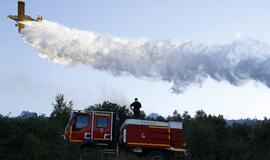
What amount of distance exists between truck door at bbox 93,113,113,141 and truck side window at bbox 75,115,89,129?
50 cm

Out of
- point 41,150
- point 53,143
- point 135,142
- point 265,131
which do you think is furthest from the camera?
point 265,131

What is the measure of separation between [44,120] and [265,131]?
18715 millimetres

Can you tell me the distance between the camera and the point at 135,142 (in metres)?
27.6

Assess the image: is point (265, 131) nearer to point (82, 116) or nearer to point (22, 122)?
point (82, 116)

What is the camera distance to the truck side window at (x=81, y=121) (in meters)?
28.0

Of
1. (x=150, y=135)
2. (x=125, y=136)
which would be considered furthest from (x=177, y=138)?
(x=125, y=136)

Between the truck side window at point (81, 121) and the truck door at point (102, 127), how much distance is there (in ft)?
1.63

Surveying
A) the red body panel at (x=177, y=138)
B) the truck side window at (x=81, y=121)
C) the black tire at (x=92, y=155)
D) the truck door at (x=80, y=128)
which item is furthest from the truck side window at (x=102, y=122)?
the red body panel at (x=177, y=138)

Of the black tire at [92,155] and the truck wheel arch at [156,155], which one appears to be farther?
the truck wheel arch at [156,155]

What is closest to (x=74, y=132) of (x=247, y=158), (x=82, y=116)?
(x=82, y=116)

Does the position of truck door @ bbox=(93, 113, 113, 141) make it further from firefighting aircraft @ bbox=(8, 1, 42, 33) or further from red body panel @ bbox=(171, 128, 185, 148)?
firefighting aircraft @ bbox=(8, 1, 42, 33)

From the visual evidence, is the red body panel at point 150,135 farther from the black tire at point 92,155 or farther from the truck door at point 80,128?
the black tire at point 92,155

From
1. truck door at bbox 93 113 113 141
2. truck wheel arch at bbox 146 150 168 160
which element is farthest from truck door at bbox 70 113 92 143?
truck wheel arch at bbox 146 150 168 160

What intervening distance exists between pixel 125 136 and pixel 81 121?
259 centimetres
